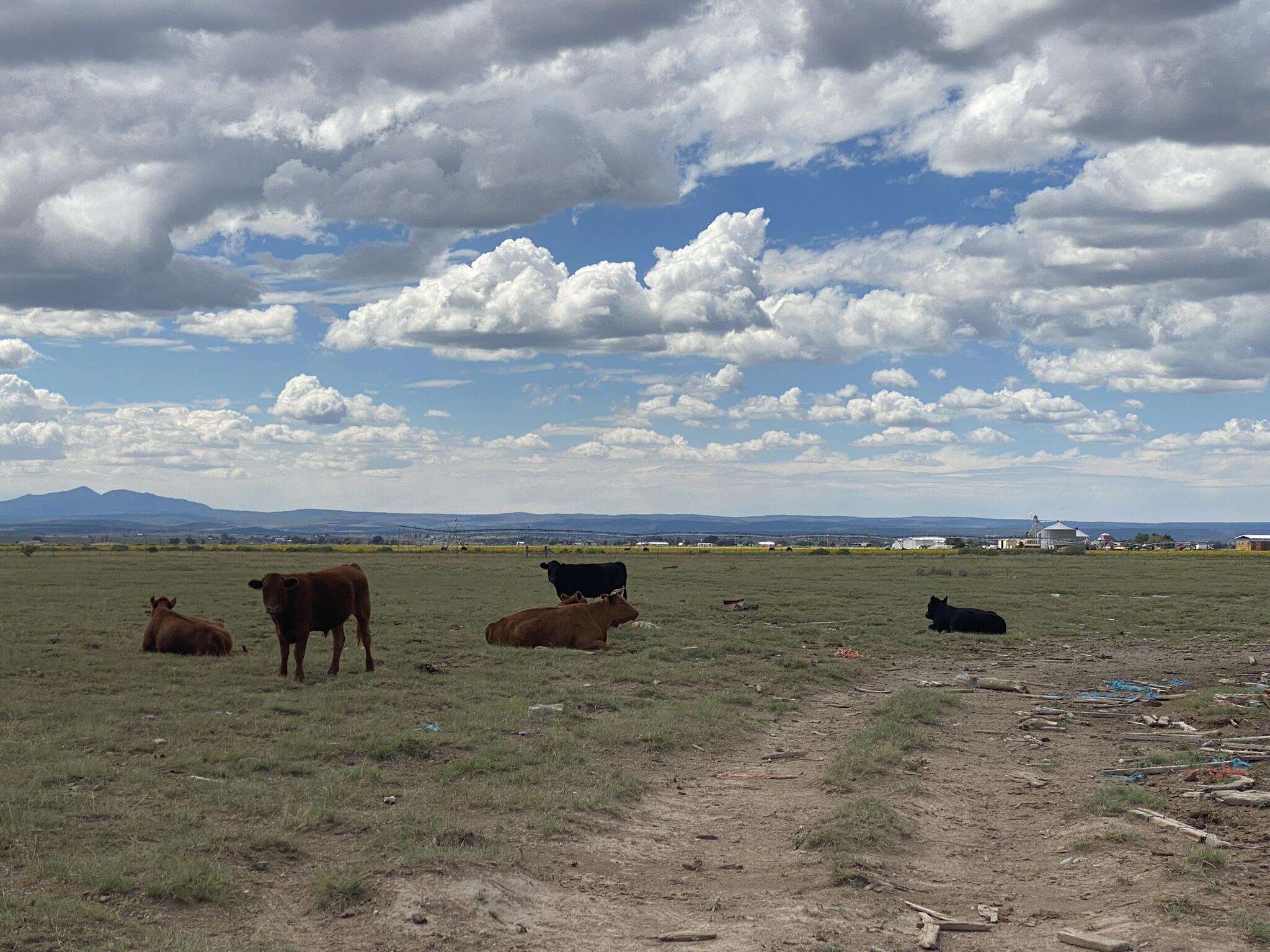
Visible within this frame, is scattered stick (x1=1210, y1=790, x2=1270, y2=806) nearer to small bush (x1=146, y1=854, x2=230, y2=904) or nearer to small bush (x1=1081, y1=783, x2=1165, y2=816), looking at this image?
small bush (x1=1081, y1=783, x2=1165, y2=816)

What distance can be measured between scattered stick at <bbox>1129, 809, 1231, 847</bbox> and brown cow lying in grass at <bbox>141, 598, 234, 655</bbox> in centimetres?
1484

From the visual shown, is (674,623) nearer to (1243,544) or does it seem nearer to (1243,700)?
(1243,700)

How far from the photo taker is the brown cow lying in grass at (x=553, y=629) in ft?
70.4

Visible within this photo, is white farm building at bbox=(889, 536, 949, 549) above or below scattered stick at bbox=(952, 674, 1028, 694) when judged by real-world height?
below

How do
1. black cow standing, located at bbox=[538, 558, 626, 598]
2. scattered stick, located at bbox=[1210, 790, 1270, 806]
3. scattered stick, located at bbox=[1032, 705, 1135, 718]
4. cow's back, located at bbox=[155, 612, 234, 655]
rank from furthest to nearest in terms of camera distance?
black cow standing, located at bbox=[538, 558, 626, 598]
cow's back, located at bbox=[155, 612, 234, 655]
scattered stick, located at bbox=[1032, 705, 1135, 718]
scattered stick, located at bbox=[1210, 790, 1270, 806]

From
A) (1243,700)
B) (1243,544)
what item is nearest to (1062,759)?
(1243,700)

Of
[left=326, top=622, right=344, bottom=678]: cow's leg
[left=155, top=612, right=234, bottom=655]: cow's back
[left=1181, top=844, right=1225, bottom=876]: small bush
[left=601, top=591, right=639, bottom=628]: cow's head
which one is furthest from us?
[left=601, top=591, right=639, bottom=628]: cow's head

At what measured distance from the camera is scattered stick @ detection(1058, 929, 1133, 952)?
21.5 ft

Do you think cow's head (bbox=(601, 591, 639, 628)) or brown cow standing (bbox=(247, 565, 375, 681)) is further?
cow's head (bbox=(601, 591, 639, 628))

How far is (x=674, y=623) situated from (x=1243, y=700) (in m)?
13.1

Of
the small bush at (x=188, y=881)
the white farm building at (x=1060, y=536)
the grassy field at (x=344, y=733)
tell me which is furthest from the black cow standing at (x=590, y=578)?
the white farm building at (x=1060, y=536)

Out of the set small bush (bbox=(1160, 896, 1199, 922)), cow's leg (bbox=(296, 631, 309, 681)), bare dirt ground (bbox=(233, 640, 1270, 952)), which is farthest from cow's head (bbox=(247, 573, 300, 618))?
small bush (bbox=(1160, 896, 1199, 922))

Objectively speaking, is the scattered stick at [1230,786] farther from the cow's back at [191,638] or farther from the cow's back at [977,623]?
the cow's back at [977,623]

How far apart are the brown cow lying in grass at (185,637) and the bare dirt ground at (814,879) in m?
10.1
